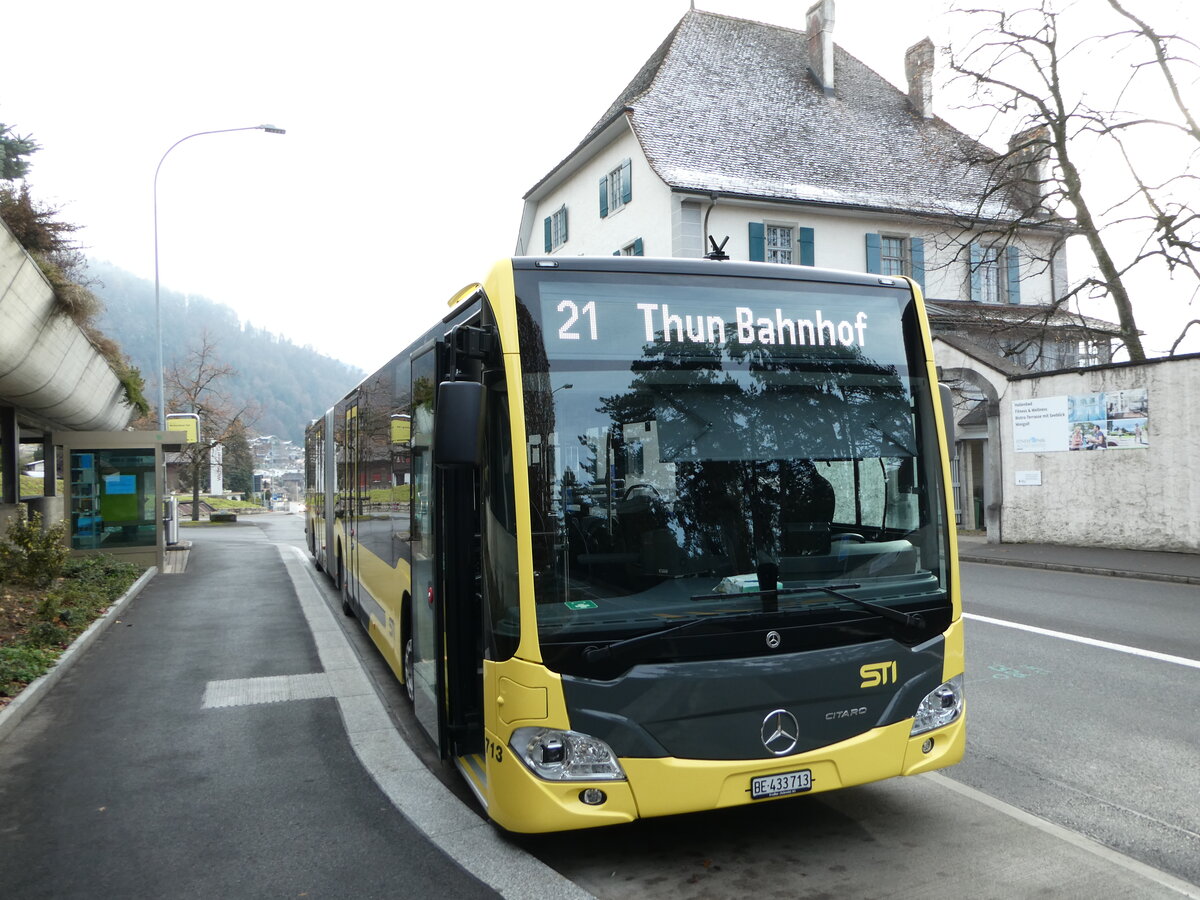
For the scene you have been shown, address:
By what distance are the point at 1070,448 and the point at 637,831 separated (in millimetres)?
18201

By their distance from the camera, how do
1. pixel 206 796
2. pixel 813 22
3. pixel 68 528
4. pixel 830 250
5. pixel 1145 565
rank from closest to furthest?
pixel 206 796, pixel 1145 565, pixel 68 528, pixel 830 250, pixel 813 22

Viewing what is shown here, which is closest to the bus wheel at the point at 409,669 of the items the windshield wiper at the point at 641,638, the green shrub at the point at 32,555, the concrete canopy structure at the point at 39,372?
the windshield wiper at the point at 641,638

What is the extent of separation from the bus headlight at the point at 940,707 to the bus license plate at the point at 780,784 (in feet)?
2.12

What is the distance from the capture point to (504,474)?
427 cm

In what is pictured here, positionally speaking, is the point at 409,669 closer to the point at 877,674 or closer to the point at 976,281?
the point at 877,674

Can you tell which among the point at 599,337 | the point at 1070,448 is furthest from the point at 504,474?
the point at 1070,448

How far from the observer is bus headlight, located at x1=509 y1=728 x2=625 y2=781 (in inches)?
160

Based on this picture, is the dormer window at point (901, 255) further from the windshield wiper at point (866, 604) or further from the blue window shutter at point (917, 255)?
the windshield wiper at point (866, 604)

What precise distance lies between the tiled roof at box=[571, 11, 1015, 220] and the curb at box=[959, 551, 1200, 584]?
14.6 meters

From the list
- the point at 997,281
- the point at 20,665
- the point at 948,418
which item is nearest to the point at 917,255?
the point at 997,281

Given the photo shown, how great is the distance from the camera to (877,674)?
4.46 meters

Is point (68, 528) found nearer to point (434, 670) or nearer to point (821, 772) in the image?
point (434, 670)

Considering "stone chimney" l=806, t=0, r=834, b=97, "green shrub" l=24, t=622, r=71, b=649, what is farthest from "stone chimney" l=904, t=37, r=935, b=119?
"green shrub" l=24, t=622, r=71, b=649

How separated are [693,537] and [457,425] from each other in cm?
117
